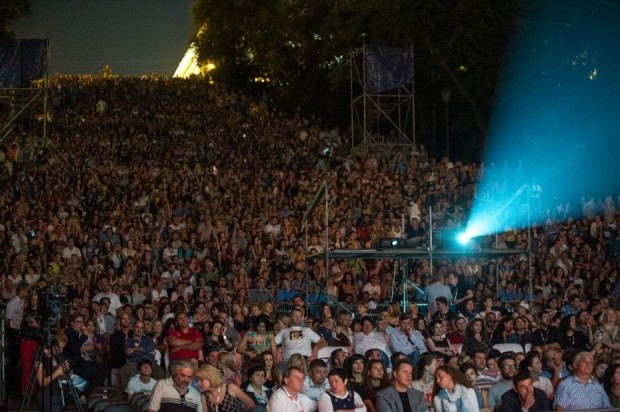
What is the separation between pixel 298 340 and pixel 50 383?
3648 millimetres

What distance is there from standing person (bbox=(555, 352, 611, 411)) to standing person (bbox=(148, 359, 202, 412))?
3571mm

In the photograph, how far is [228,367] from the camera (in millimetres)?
12555

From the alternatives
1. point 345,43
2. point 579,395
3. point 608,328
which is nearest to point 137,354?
point 579,395

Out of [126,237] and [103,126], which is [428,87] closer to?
[103,126]

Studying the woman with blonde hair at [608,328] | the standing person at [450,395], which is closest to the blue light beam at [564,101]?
the woman with blonde hair at [608,328]

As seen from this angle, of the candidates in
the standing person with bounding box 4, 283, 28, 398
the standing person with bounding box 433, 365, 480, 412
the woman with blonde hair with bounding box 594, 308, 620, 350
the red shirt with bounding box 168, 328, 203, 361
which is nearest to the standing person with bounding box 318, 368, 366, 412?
the standing person with bounding box 433, 365, 480, 412

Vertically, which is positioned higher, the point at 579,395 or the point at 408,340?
the point at 408,340

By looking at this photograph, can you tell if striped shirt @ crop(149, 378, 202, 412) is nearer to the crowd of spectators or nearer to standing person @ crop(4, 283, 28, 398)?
the crowd of spectators

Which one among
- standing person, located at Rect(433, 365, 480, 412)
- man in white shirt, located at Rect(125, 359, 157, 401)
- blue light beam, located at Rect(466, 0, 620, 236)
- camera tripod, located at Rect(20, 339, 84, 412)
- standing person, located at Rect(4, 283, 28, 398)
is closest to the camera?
standing person, located at Rect(433, 365, 480, 412)

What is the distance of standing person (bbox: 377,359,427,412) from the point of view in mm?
10438

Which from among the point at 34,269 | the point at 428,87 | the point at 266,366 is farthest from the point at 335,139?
the point at 266,366

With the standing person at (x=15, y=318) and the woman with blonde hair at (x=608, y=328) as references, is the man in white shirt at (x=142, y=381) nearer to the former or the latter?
the standing person at (x=15, y=318)

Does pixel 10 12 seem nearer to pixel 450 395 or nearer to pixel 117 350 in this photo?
pixel 117 350

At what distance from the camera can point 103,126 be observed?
37438 millimetres
